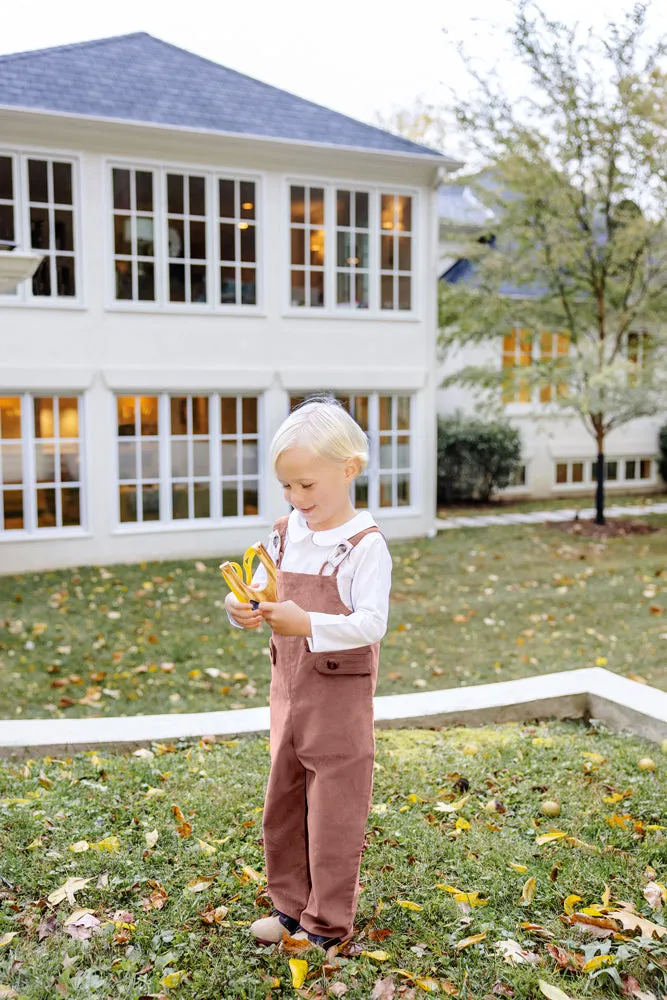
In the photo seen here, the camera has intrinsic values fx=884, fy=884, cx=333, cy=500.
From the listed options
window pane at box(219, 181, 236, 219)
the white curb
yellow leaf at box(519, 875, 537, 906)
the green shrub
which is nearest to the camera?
yellow leaf at box(519, 875, 537, 906)

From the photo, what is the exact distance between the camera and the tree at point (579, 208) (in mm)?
13016

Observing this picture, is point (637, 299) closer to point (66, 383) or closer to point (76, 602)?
point (66, 383)

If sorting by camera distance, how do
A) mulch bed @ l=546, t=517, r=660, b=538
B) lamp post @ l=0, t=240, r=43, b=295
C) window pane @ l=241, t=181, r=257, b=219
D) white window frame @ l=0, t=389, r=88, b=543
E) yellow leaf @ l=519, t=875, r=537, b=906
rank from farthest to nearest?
mulch bed @ l=546, t=517, r=660, b=538, window pane @ l=241, t=181, r=257, b=219, white window frame @ l=0, t=389, r=88, b=543, lamp post @ l=0, t=240, r=43, b=295, yellow leaf @ l=519, t=875, r=537, b=906

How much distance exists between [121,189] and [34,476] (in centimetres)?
402

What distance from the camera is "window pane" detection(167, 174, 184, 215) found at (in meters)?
12.1

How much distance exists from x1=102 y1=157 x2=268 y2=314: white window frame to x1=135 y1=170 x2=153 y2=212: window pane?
0.28 feet

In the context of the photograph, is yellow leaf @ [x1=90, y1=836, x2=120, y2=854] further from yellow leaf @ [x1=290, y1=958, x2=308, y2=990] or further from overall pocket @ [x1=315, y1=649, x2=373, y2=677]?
overall pocket @ [x1=315, y1=649, x2=373, y2=677]

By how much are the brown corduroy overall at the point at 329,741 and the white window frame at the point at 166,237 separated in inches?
395

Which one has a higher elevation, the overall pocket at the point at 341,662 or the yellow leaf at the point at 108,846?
the overall pocket at the point at 341,662

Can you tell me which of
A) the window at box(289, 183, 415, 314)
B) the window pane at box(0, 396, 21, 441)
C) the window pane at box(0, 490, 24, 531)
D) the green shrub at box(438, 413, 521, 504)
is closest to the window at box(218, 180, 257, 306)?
the window at box(289, 183, 415, 314)

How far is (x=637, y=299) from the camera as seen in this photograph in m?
14.1

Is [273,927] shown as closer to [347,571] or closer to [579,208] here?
[347,571]

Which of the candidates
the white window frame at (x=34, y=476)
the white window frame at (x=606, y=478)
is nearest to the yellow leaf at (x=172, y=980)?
the white window frame at (x=34, y=476)

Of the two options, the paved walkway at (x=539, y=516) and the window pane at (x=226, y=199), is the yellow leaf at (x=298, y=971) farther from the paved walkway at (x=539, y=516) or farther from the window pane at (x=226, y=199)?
the paved walkway at (x=539, y=516)
